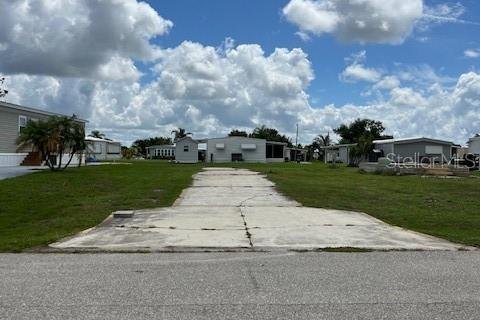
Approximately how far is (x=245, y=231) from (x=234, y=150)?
59500mm

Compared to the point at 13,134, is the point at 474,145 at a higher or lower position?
lower

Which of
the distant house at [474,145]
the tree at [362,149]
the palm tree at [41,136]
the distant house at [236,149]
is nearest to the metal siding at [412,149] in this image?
the tree at [362,149]

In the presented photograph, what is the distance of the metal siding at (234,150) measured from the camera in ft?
231

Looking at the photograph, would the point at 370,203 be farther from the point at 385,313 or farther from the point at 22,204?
the point at 385,313

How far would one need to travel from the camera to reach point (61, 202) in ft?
57.1

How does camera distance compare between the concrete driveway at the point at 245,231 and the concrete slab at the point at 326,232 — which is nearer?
the concrete driveway at the point at 245,231

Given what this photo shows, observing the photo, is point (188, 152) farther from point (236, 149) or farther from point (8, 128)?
point (8, 128)

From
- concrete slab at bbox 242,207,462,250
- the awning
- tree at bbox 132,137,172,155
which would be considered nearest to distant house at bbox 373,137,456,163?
the awning

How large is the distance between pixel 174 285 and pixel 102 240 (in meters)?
4.14

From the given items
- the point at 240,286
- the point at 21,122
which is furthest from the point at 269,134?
the point at 240,286

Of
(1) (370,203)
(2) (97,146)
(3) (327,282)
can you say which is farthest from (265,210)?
(2) (97,146)

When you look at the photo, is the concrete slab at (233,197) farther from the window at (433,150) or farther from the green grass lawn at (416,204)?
the window at (433,150)

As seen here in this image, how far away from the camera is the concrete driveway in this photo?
33.0 ft

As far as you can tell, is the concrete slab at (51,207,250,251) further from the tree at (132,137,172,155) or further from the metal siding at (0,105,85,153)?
the tree at (132,137,172,155)
